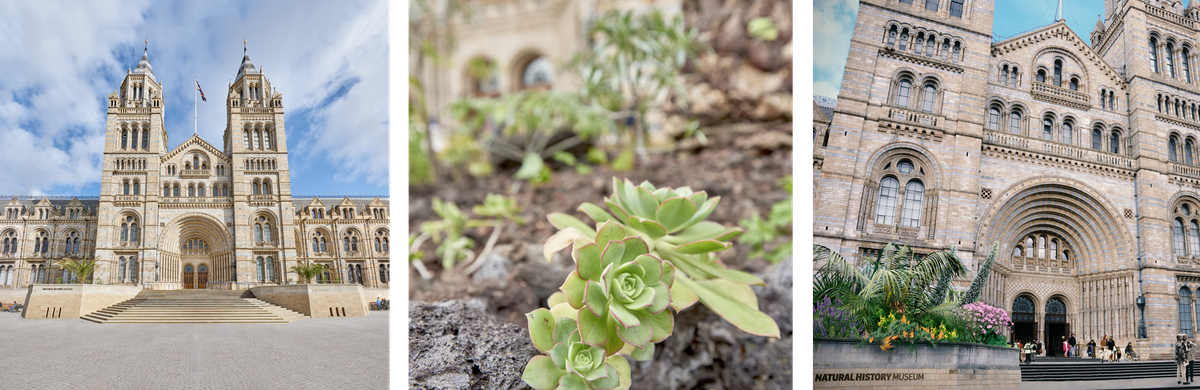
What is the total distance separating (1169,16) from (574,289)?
5.18 m

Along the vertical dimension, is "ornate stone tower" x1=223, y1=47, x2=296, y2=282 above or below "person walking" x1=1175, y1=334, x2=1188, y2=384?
above

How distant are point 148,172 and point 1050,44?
5571 mm

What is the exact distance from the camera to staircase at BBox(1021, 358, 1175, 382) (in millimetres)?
3465

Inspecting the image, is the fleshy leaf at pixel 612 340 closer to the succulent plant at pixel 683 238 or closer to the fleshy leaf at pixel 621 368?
the fleshy leaf at pixel 621 368

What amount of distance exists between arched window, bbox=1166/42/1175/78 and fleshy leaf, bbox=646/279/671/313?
15.6 feet

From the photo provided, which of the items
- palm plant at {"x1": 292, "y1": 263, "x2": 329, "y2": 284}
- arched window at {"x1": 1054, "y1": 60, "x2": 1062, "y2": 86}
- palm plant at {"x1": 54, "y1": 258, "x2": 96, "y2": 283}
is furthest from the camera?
arched window at {"x1": 1054, "y1": 60, "x2": 1062, "y2": 86}

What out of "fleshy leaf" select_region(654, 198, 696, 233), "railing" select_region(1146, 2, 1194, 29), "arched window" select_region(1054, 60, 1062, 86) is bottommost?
"fleshy leaf" select_region(654, 198, 696, 233)

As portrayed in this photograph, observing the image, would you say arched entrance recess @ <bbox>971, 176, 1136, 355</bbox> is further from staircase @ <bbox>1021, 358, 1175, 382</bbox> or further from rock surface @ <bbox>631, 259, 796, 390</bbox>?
rock surface @ <bbox>631, 259, 796, 390</bbox>

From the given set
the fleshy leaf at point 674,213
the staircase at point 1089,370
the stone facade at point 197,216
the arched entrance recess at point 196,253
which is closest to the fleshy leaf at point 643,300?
the fleshy leaf at point 674,213

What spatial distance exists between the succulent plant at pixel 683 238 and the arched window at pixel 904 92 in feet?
9.31

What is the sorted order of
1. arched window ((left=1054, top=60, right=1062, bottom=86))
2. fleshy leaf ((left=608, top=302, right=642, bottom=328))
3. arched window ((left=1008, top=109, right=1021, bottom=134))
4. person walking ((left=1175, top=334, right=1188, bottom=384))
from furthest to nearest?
arched window ((left=1054, top=60, right=1062, bottom=86)) → arched window ((left=1008, top=109, right=1021, bottom=134)) → person walking ((left=1175, top=334, right=1188, bottom=384)) → fleshy leaf ((left=608, top=302, right=642, bottom=328))

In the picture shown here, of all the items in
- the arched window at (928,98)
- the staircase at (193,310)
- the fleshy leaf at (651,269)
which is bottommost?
the staircase at (193,310)

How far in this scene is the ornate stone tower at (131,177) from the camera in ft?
6.86

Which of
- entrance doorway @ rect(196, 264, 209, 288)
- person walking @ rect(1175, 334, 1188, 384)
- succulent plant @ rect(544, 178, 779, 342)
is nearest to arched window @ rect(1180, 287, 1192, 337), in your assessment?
person walking @ rect(1175, 334, 1188, 384)
